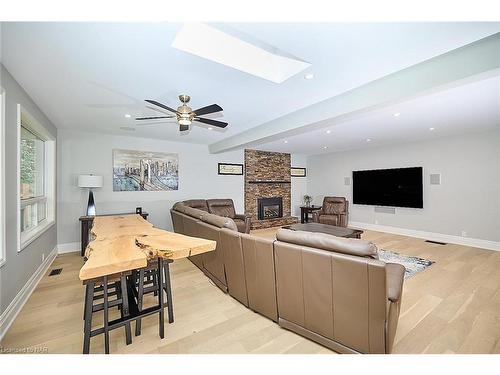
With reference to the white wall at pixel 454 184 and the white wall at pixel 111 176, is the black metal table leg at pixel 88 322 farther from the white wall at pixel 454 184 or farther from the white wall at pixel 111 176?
the white wall at pixel 454 184

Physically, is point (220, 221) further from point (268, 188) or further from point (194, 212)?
point (268, 188)

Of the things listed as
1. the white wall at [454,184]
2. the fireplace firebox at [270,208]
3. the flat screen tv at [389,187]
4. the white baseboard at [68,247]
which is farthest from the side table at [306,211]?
the white baseboard at [68,247]

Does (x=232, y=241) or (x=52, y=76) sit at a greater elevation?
(x=52, y=76)

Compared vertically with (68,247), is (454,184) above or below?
above

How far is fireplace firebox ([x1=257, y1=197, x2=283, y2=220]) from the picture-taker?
6.89 meters

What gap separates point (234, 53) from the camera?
2020 millimetres

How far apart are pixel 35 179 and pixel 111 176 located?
133 cm

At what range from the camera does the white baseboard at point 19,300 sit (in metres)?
1.92

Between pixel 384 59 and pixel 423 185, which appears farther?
pixel 423 185

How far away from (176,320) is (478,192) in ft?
19.9

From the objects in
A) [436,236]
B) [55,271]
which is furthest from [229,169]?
[436,236]

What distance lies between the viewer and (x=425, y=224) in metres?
5.27

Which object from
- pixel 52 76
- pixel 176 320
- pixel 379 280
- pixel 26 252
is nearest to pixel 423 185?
pixel 379 280
